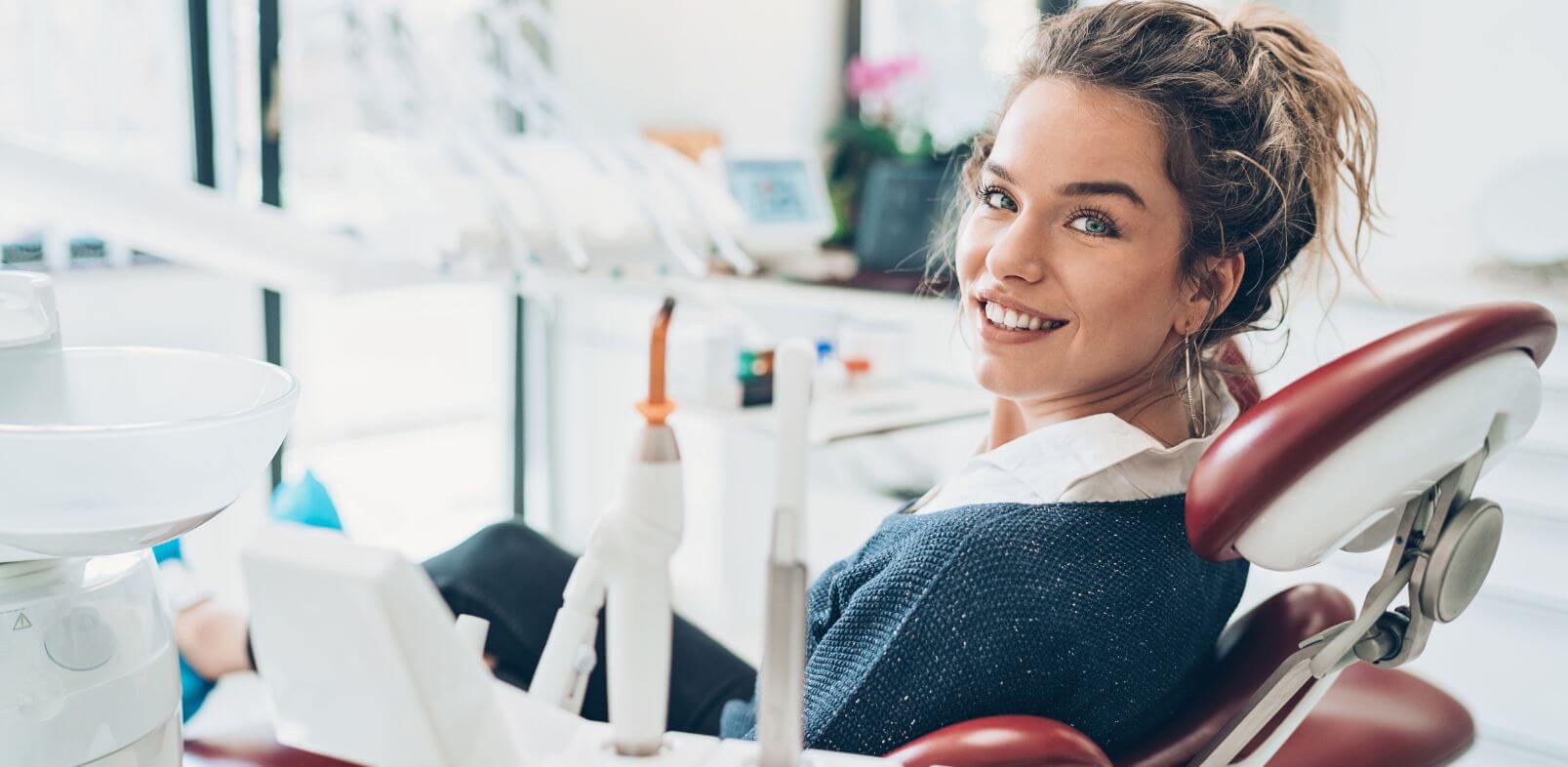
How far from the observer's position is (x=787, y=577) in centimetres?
64

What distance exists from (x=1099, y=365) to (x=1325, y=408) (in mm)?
308

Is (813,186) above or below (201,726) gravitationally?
above

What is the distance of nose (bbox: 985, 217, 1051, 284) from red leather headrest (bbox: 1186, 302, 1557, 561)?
11.0 inches

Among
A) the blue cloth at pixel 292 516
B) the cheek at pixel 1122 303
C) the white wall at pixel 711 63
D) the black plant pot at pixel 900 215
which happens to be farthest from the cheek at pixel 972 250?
the white wall at pixel 711 63

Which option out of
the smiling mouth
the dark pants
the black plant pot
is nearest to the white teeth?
the smiling mouth

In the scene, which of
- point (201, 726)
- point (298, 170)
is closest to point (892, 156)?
point (298, 170)

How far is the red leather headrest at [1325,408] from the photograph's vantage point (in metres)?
0.71

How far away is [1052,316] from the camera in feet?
3.29

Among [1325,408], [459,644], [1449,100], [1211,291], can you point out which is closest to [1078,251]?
[1211,291]

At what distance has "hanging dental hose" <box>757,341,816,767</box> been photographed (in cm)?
63

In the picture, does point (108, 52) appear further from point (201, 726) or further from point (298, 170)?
point (201, 726)

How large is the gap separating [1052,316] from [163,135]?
79.6 inches

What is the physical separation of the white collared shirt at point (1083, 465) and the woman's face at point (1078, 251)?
6 centimetres

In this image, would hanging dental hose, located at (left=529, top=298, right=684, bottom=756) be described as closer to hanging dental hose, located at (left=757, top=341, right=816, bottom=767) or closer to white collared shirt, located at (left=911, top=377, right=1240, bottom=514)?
hanging dental hose, located at (left=757, top=341, right=816, bottom=767)
